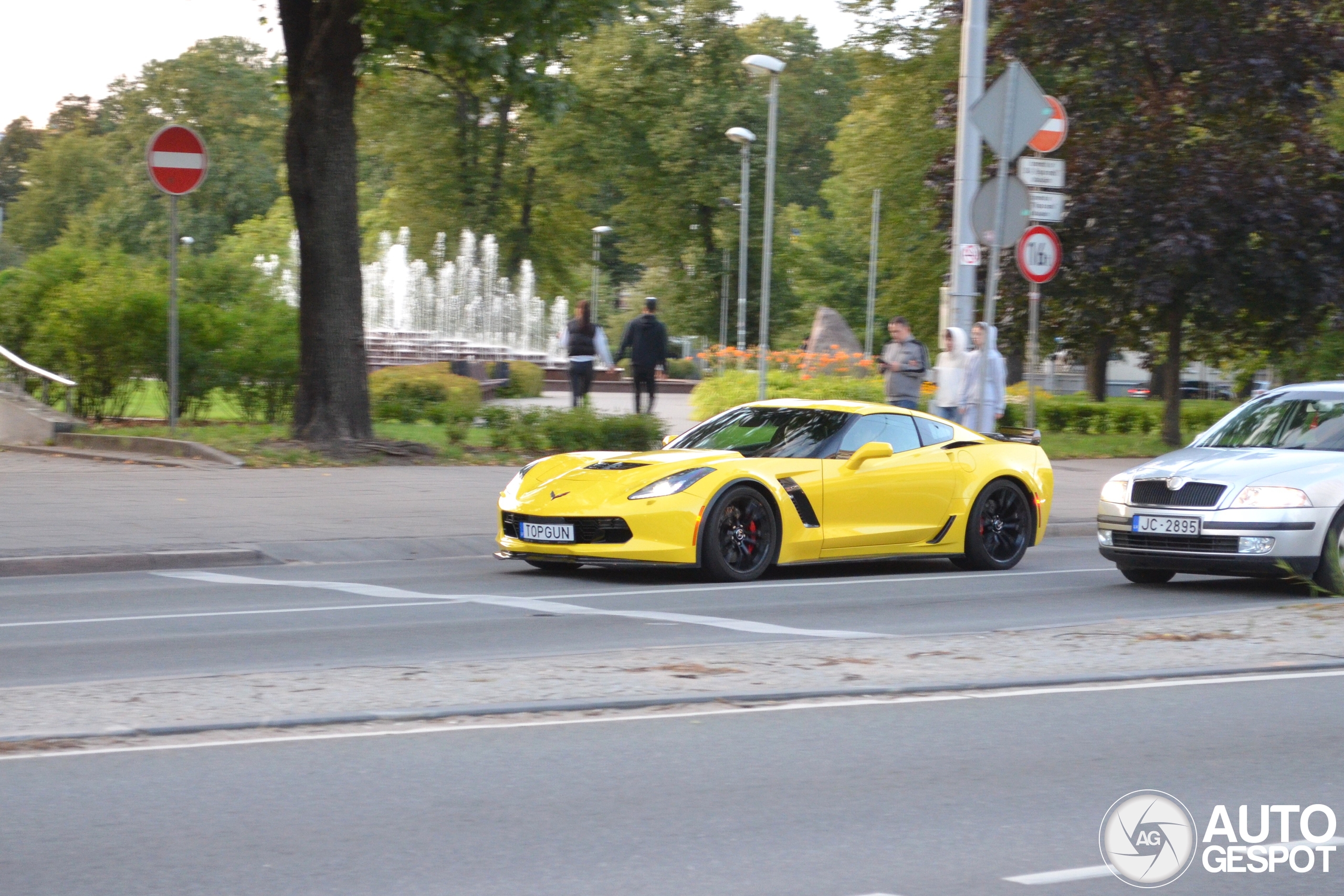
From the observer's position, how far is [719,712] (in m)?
7.05

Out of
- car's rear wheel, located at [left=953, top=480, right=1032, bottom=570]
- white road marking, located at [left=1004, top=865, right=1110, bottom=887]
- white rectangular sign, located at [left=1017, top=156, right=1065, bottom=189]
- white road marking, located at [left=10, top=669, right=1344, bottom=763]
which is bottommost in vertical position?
white road marking, located at [left=10, top=669, right=1344, bottom=763]

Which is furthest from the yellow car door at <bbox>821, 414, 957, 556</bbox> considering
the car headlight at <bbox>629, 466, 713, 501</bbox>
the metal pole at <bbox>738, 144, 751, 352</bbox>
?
the metal pole at <bbox>738, 144, 751, 352</bbox>

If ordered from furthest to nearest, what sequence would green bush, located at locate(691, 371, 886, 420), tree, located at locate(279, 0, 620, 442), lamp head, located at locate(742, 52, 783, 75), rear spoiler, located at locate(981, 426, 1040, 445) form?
1. lamp head, located at locate(742, 52, 783, 75)
2. green bush, located at locate(691, 371, 886, 420)
3. tree, located at locate(279, 0, 620, 442)
4. rear spoiler, located at locate(981, 426, 1040, 445)

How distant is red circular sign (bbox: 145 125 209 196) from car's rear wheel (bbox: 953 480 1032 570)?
29.4 feet

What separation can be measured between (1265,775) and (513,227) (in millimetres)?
55764

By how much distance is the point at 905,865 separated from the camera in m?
4.85

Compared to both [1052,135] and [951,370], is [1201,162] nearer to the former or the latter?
[1052,135]

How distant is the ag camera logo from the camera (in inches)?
190

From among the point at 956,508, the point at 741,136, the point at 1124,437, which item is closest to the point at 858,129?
the point at 741,136

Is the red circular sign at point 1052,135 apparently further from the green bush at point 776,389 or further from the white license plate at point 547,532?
the white license plate at point 547,532

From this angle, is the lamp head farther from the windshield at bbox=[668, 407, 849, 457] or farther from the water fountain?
→ the water fountain

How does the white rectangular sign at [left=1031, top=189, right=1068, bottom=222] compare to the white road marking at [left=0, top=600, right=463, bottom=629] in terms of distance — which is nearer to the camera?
the white road marking at [left=0, top=600, right=463, bottom=629]

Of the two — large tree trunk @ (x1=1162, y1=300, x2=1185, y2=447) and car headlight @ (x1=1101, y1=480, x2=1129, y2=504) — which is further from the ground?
large tree trunk @ (x1=1162, y1=300, x2=1185, y2=447)

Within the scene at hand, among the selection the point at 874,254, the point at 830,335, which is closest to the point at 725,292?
the point at 874,254
